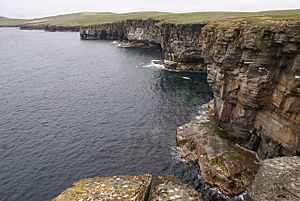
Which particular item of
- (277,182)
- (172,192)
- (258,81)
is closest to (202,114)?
(258,81)

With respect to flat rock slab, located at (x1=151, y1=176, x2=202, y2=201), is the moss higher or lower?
lower

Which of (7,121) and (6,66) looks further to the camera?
(6,66)

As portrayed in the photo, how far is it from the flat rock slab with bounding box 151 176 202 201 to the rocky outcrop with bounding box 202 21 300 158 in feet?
49.9

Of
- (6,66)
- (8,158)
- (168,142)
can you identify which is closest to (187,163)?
(168,142)

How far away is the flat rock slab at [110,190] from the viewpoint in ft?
88.9

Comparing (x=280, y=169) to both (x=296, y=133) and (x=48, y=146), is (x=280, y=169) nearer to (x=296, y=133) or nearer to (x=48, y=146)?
(x=296, y=133)

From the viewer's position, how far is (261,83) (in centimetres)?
4003

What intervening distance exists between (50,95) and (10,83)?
69.9ft

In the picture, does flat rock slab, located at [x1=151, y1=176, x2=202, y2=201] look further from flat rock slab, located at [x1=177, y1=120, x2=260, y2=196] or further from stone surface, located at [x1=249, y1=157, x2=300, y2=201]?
flat rock slab, located at [x1=177, y1=120, x2=260, y2=196]

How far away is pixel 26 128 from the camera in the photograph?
56.4 meters

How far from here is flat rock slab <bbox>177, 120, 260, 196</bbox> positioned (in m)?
38.3

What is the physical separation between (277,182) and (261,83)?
56.1 feet

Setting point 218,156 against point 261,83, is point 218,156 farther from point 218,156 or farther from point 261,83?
point 261,83

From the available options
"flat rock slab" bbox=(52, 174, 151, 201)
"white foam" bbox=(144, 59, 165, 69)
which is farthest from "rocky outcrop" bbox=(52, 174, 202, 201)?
"white foam" bbox=(144, 59, 165, 69)
